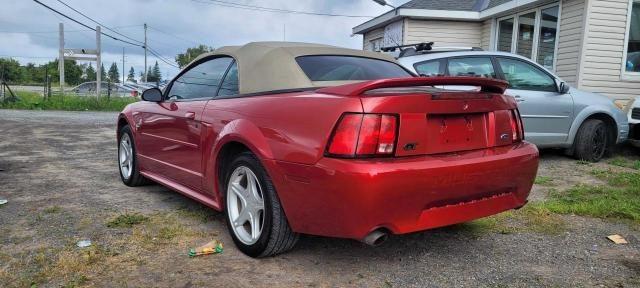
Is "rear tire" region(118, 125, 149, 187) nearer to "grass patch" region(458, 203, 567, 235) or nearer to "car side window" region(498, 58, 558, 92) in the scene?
"grass patch" region(458, 203, 567, 235)

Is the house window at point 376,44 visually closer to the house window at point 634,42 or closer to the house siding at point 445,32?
the house siding at point 445,32

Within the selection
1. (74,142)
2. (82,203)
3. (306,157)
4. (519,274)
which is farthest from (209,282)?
(74,142)

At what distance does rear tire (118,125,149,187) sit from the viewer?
519 cm

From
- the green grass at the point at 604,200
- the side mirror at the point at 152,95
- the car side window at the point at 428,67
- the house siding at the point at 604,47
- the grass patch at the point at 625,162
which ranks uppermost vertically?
the house siding at the point at 604,47

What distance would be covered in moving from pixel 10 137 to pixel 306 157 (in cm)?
880

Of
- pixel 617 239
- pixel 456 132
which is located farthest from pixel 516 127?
pixel 617 239

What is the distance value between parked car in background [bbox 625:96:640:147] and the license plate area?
5771mm

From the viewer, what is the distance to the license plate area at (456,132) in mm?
2832

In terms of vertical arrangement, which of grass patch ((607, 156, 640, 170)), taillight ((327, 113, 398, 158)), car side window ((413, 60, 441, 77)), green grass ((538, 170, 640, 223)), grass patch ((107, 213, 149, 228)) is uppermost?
car side window ((413, 60, 441, 77))

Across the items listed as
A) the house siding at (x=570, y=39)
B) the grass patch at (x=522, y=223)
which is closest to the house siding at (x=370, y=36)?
the house siding at (x=570, y=39)

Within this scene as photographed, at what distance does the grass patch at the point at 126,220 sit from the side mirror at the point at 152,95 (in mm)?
1039

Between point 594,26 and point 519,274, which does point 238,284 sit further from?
point 594,26

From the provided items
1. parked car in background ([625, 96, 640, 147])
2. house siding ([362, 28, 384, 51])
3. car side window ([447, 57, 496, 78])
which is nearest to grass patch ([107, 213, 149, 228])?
car side window ([447, 57, 496, 78])

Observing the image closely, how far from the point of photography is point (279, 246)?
3.11 meters
